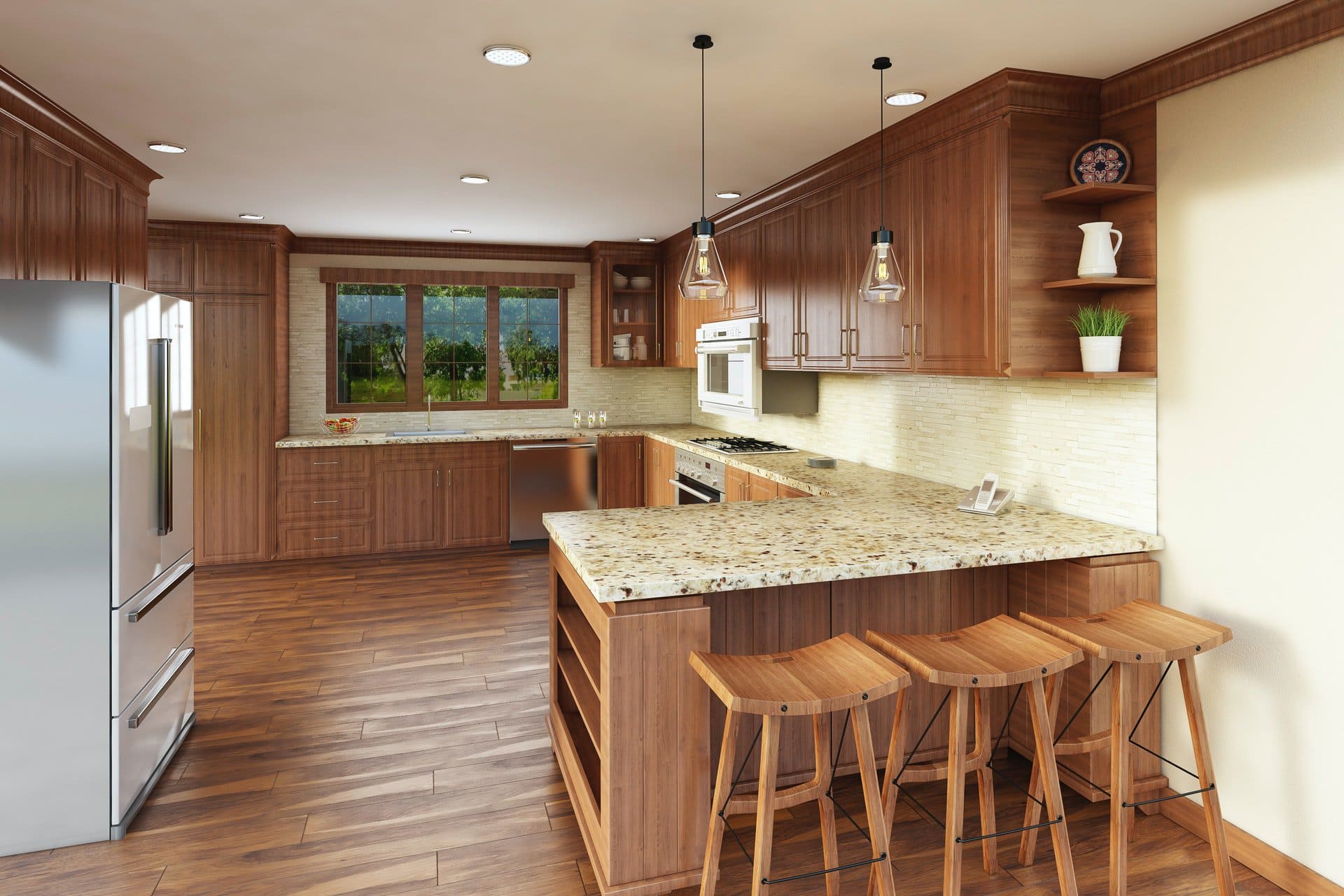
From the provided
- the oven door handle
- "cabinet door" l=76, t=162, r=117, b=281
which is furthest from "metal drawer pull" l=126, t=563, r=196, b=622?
the oven door handle

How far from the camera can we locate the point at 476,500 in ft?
21.4

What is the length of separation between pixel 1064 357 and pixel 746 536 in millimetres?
1289

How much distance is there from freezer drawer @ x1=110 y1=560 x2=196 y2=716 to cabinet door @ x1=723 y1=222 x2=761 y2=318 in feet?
10.6

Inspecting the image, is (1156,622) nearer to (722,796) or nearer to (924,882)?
(924,882)

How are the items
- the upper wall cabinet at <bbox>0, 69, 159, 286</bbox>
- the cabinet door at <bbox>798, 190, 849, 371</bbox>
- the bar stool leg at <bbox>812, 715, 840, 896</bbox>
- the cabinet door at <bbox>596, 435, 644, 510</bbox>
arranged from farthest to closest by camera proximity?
1. the cabinet door at <bbox>596, 435, 644, 510</bbox>
2. the cabinet door at <bbox>798, 190, 849, 371</bbox>
3. the upper wall cabinet at <bbox>0, 69, 159, 286</bbox>
4. the bar stool leg at <bbox>812, 715, 840, 896</bbox>

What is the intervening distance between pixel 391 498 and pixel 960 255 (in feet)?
15.2

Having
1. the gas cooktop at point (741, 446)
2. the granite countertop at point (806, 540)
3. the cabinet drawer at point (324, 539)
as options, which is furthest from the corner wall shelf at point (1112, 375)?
the cabinet drawer at point (324, 539)

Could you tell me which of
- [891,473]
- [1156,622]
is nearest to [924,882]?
[1156,622]

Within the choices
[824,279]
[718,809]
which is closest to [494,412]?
[824,279]

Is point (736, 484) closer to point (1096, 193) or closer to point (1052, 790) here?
point (1096, 193)

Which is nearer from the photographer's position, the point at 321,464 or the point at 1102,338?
the point at 1102,338

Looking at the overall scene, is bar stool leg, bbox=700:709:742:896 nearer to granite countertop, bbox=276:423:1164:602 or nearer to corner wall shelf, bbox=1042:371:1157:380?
granite countertop, bbox=276:423:1164:602

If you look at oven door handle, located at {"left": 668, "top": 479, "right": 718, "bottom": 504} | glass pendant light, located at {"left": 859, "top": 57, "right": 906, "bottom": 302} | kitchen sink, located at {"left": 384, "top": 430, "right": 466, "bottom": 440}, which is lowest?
oven door handle, located at {"left": 668, "top": 479, "right": 718, "bottom": 504}

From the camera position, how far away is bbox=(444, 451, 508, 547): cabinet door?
6.47 m
